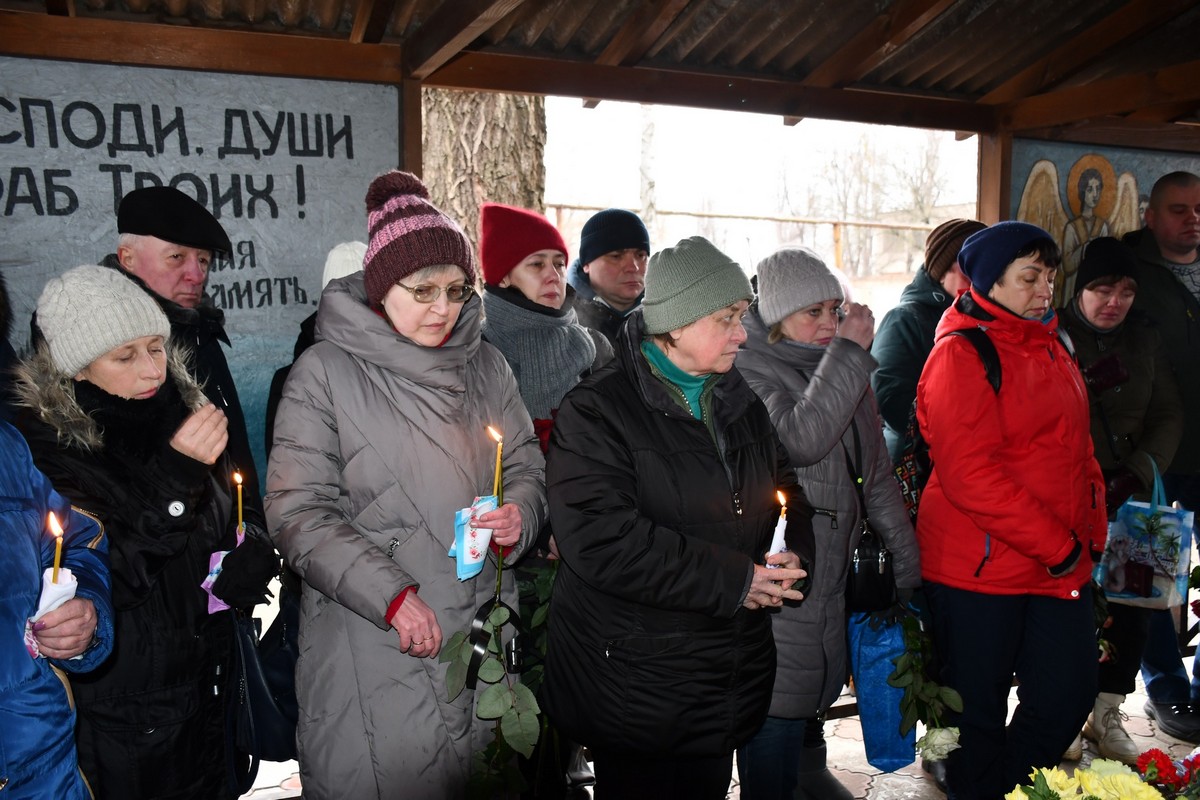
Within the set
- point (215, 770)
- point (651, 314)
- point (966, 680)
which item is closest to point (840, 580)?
point (966, 680)

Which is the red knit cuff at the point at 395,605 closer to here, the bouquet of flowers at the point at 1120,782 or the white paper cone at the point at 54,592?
the white paper cone at the point at 54,592

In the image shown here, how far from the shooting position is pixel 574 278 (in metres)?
4.67

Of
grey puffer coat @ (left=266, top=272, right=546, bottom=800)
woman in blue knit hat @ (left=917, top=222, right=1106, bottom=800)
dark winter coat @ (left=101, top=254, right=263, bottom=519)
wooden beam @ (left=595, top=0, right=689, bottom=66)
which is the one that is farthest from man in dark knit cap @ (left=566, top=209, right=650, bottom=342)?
grey puffer coat @ (left=266, top=272, right=546, bottom=800)

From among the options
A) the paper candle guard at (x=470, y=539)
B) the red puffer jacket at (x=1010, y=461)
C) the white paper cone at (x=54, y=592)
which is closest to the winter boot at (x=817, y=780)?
the red puffer jacket at (x=1010, y=461)

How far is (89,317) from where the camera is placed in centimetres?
260

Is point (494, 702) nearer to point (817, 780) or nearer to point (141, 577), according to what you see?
point (141, 577)

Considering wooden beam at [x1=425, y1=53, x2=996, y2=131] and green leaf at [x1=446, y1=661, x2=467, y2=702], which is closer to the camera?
green leaf at [x1=446, y1=661, x2=467, y2=702]

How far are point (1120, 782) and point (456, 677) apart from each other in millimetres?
1503

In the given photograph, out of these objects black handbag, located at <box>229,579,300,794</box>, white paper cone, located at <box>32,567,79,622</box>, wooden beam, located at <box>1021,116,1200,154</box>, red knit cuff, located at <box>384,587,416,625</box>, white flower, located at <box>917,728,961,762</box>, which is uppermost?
wooden beam, located at <box>1021,116,1200,154</box>

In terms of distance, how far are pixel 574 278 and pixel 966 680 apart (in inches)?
94.4

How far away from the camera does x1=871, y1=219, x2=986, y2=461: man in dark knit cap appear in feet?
14.1

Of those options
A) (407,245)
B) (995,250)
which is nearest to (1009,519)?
(995,250)

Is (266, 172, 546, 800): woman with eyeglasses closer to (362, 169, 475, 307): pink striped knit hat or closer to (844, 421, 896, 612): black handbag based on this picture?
(362, 169, 475, 307): pink striped knit hat

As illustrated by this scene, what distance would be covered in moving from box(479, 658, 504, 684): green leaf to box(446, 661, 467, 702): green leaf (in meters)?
0.04
